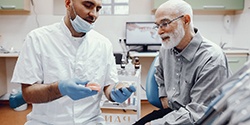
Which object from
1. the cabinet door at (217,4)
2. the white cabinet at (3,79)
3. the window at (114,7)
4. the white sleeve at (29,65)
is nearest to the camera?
the white sleeve at (29,65)

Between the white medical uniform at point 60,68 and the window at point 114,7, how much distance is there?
222 centimetres

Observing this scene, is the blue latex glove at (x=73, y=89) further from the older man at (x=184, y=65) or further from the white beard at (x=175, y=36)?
the white beard at (x=175, y=36)

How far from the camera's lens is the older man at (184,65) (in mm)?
1134

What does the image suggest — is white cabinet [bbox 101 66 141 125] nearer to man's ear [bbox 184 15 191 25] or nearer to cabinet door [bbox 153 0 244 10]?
man's ear [bbox 184 15 191 25]

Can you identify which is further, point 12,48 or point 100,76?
point 12,48

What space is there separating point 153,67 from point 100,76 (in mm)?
495

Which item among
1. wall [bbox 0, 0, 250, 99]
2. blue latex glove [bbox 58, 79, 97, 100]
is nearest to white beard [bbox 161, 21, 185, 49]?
blue latex glove [bbox 58, 79, 97, 100]

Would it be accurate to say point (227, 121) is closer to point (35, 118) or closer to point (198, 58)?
point (198, 58)

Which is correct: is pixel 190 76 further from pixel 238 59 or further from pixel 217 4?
pixel 217 4

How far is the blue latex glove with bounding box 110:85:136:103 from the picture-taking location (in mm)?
1146

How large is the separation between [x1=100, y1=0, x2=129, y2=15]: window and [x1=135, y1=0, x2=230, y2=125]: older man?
6.97ft

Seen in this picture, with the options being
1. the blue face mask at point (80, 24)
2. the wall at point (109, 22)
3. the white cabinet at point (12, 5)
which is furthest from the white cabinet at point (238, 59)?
the white cabinet at point (12, 5)

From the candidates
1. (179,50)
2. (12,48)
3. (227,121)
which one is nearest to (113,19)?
(12,48)

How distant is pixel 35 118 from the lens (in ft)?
3.86
